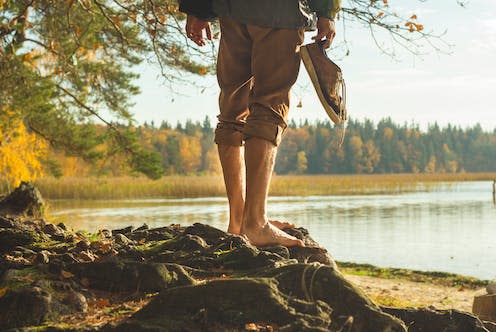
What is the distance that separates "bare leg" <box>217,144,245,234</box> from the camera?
3740mm

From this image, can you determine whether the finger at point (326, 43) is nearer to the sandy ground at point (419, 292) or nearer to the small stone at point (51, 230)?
the small stone at point (51, 230)

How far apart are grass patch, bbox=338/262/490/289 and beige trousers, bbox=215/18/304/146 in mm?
8819

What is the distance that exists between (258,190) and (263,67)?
650 millimetres

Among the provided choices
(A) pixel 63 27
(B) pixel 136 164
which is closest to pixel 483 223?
(B) pixel 136 164

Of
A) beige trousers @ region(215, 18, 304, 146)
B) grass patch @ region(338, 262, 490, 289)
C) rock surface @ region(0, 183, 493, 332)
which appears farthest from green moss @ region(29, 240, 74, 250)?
grass patch @ region(338, 262, 490, 289)

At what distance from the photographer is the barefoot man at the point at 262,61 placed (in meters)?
3.34

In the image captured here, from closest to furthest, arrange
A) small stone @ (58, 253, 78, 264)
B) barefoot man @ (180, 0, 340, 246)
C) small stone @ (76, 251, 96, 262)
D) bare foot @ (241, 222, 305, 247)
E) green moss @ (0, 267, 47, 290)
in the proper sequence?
green moss @ (0, 267, 47, 290)
small stone @ (58, 253, 78, 264)
small stone @ (76, 251, 96, 262)
barefoot man @ (180, 0, 340, 246)
bare foot @ (241, 222, 305, 247)

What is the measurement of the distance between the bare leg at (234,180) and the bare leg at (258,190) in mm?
266

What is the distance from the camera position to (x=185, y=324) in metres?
2.22

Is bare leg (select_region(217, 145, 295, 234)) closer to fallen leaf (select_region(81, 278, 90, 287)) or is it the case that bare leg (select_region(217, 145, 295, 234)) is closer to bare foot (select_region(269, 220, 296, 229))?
bare foot (select_region(269, 220, 296, 229))

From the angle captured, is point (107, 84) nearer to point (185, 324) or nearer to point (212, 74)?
point (212, 74)

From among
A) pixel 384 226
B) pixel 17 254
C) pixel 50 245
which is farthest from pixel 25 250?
pixel 384 226

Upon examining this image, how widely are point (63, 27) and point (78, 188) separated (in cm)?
2021

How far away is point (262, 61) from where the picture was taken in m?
3.38
